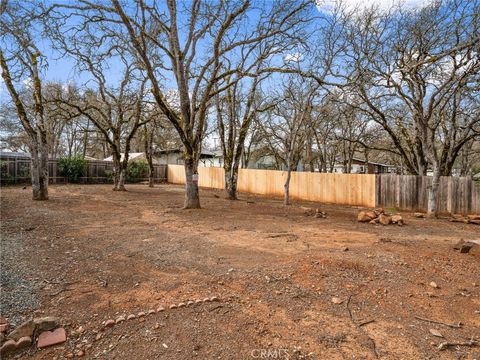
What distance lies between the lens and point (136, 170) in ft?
75.3

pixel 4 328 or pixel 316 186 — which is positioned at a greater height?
pixel 316 186

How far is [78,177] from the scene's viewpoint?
2008 centimetres

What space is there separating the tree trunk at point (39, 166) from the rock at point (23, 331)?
9149mm

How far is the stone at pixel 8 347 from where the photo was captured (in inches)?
79.4

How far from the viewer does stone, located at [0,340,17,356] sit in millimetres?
2016

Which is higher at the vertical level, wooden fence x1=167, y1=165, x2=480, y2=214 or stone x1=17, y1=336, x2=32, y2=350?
wooden fence x1=167, y1=165, x2=480, y2=214

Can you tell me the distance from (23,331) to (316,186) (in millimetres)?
13174

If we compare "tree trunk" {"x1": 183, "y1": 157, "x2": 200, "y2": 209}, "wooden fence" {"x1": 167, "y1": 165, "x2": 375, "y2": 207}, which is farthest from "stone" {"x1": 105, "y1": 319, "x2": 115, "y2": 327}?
"wooden fence" {"x1": 167, "y1": 165, "x2": 375, "y2": 207}

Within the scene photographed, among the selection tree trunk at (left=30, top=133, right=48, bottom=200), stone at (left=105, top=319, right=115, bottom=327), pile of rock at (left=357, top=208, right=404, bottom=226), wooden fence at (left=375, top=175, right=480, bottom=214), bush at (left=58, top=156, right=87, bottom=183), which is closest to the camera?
stone at (left=105, top=319, right=115, bottom=327)

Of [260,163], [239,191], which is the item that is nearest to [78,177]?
[239,191]

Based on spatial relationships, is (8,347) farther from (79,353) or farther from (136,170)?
(136,170)

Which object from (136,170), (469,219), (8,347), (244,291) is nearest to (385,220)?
(469,219)

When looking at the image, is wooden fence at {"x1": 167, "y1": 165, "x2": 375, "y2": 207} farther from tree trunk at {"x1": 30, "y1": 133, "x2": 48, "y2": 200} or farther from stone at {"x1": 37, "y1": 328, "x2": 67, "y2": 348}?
stone at {"x1": 37, "y1": 328, "x2": 67, "y2": 348}

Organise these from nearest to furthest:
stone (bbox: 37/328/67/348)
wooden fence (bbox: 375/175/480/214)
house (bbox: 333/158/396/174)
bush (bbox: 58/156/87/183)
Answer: stone (bbox: 37/328/67/348)
wooden fence (bbox: 375/175/480/214)
bush (bbox: 58/156/87/183)
house (bbox: 333/158/396/174)
